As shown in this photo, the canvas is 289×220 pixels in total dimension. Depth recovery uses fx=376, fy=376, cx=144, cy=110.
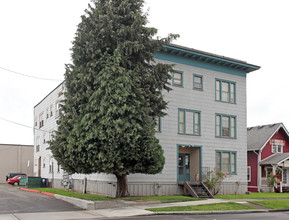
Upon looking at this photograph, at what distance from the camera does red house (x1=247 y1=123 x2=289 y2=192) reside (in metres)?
37.1

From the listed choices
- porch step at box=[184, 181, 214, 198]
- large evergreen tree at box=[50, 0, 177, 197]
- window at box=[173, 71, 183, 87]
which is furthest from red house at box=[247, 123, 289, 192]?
large evergreen tree at box=[50, 0, 177, 197]

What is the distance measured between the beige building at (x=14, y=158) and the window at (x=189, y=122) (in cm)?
3824

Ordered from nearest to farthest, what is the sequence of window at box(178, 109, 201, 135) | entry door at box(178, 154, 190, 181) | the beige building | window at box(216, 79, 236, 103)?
window at box(178, 109, 201, 135) → entry door at box(178, 154, 190, 181) → window at box(216, 79, 236, 103) → the beige building

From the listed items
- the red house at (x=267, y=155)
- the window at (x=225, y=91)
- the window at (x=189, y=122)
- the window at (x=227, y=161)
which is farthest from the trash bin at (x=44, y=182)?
the red house at (x=267, y=155)

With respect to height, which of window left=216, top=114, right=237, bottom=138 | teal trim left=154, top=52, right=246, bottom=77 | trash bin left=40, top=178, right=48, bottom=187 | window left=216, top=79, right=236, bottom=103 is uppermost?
teal trim left=154, top=52, right=246, bottom=77

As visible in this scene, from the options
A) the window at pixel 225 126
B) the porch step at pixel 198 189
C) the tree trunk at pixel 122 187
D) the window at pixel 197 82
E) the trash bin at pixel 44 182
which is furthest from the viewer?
the trash bin at pixel 44 182

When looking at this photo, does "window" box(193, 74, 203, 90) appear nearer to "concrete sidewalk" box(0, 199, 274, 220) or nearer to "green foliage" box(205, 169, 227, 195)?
"green foliage" box(205, 169, 227, 195)

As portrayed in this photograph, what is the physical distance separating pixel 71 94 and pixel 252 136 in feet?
84.8

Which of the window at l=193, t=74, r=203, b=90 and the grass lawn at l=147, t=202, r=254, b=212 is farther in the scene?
the window at l=193, t=74, r=203, b=90

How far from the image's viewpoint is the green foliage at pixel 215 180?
2809 centimetres

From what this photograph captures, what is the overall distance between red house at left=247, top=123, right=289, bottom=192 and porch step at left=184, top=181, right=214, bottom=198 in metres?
11.2

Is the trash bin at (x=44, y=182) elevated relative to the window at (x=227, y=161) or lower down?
lower down

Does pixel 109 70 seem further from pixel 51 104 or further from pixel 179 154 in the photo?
pixel 51 104

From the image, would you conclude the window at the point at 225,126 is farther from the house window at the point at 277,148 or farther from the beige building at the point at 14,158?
the beige building at the point at 14,158
